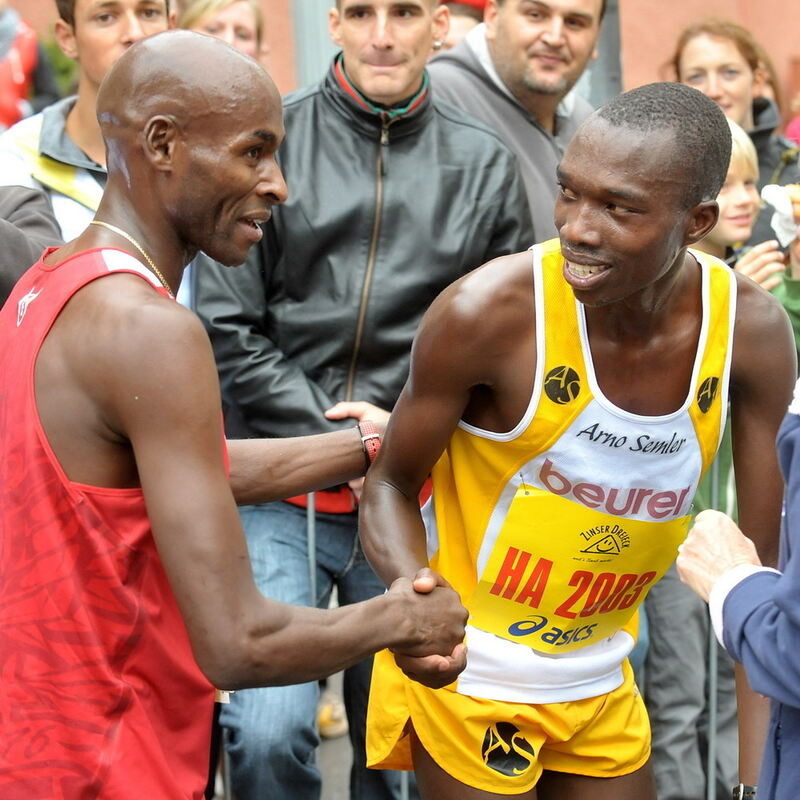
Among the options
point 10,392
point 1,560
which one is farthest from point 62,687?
point 10,392

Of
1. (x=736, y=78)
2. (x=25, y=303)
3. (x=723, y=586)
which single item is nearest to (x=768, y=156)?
(x=736, y=78)

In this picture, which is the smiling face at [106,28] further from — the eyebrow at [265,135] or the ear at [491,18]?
the eyebrow at [265,135]

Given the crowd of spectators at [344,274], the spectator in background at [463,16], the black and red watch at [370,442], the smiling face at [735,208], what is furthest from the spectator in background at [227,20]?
the black and red watch at [370,442]

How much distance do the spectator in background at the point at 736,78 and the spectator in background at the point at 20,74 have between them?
3.09 metres

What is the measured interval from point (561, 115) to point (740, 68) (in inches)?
37.3

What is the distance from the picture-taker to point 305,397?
4.17 meters

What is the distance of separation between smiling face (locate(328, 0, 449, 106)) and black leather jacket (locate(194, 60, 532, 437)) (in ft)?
0.31

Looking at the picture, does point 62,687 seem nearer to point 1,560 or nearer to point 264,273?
point 1,560

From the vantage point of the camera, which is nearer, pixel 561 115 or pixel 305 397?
pixel 305 397

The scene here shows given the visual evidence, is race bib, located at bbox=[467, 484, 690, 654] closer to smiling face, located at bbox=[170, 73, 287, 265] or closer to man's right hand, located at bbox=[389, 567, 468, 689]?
man's right hand, located at bbox=[389, 567, 468, 689]

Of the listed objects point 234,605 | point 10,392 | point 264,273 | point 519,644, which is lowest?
point 519,644

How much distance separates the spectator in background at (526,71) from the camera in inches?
200

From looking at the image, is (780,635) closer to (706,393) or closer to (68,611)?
(706,393)

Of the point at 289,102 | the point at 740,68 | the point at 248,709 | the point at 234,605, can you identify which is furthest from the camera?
the point at 740,68
